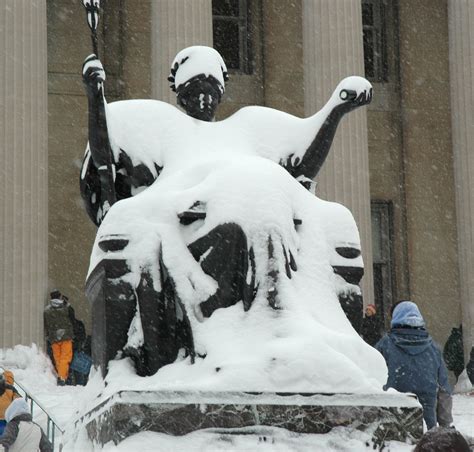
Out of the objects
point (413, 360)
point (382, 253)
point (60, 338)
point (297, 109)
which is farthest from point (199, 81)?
point (382, 253)

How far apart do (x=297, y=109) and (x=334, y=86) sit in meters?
4.46

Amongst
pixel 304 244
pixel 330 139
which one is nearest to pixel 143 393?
pixel 304 244

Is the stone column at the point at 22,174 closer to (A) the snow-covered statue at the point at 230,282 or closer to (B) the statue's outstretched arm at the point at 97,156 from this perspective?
(B) the statue's outstretched arm at the point at 97,156

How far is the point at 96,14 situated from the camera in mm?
6715

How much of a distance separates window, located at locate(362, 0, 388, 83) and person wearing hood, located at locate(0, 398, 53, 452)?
21.4 metres

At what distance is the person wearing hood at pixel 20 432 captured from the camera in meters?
8.63

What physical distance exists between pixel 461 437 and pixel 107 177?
11.6ft

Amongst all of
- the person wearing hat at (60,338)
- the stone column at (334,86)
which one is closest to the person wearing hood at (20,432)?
the person wearing hat at (60,338)

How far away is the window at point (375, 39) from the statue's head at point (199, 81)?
22.6 meters

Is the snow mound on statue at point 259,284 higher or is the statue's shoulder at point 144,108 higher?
the statue's shoulder at point 144,108

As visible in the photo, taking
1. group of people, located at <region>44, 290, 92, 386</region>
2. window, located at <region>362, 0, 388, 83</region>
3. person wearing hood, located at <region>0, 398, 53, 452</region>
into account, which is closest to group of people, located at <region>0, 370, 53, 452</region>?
person wearing hood, located at <region>0, 398, 53, 452</region>

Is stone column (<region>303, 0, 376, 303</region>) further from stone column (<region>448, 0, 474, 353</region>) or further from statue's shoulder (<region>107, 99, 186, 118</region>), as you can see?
statue's shoulder (<region>107, 99, 186, 118</region>)

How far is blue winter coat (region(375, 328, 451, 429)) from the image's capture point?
7324mm

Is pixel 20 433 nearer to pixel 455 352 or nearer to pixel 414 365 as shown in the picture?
pixel 414 365
